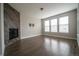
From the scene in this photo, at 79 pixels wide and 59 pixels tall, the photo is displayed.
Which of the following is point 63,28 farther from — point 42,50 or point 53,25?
point 42,50

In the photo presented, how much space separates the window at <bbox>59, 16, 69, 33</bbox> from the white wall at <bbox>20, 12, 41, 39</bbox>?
3.47 metres

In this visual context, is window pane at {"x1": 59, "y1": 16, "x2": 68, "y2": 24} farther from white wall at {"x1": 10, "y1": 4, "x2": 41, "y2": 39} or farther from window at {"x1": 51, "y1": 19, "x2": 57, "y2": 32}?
white wall at {"x1": 10, "y1": 4, "x2": 41, "y2": 39}

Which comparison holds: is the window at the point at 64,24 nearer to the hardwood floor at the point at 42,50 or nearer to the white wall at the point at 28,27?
the hardwood floor at the point at 42,50

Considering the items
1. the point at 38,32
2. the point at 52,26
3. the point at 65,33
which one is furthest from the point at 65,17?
the point at 38,32

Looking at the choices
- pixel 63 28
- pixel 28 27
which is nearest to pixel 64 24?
pixel 63 28

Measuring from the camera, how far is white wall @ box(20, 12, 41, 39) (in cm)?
680

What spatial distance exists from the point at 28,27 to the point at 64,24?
4.08 metres

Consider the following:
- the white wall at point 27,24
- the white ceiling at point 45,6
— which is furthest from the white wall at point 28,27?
the white ceiling at point 45,6

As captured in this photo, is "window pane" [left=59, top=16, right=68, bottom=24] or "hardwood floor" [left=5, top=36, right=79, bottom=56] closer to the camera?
"hardwood floor" [left=5, top=36, right=79, bottom=56]

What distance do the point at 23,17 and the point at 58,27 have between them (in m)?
4.13

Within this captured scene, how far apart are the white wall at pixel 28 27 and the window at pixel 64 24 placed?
3.47m

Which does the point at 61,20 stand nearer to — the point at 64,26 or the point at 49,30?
the point at 64,26

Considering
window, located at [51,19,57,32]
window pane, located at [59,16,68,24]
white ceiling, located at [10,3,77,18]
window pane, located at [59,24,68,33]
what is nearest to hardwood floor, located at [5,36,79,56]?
white ceiling, located at [10,3,77,18]

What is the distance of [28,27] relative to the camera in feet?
25.8
